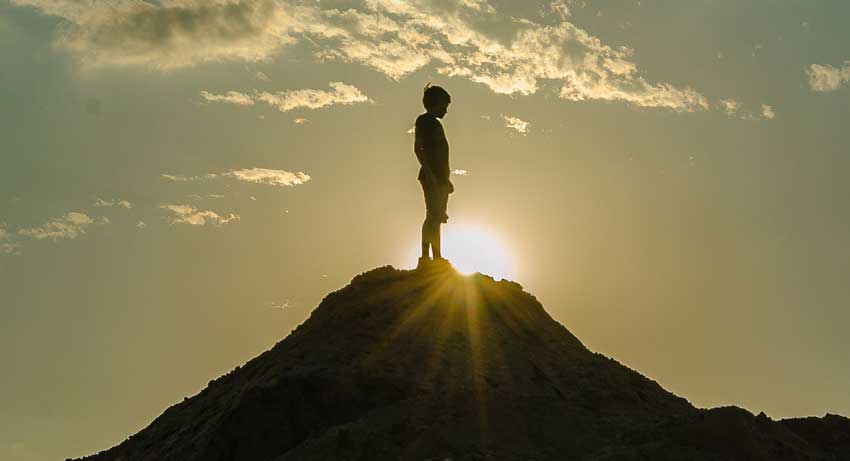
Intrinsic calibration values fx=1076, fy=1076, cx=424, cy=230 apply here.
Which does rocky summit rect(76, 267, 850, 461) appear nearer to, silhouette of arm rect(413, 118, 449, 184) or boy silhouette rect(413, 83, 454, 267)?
boy silhouette rect(413, 83, 454, 267)

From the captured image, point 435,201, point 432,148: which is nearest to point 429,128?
point 432,148

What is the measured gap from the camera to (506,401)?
17.9m

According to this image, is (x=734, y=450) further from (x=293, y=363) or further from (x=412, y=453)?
(x=293, y=363)

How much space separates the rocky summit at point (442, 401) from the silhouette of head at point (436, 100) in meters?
3.27

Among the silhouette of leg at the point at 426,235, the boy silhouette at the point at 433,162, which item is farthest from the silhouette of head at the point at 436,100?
the silhouette of leg at the point at 426,235

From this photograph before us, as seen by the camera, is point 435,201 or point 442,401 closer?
point 442,401

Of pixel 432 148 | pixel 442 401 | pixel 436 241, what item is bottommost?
pixel 442 401

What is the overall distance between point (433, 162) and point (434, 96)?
4.27 feet

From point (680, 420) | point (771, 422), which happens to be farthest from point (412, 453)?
point (771, 422)

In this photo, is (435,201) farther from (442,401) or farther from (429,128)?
(442,401)

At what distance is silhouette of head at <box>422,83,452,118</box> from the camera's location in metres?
21.2

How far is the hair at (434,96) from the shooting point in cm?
2116

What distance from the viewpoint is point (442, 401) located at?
58.1 feet

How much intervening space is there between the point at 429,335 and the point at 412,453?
135 inches
